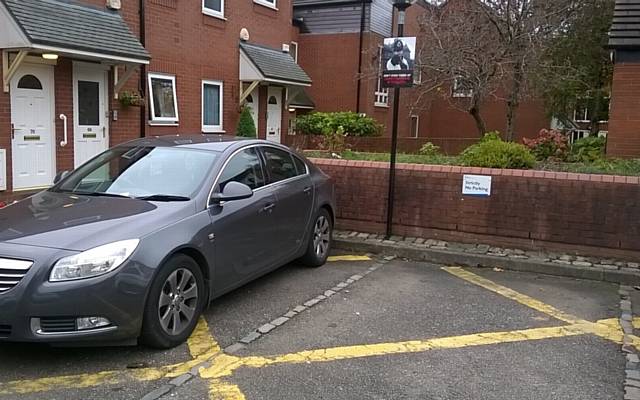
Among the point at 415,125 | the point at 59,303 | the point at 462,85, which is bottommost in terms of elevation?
the point at 59,303

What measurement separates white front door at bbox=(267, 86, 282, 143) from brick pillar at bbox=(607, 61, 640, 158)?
9563mm

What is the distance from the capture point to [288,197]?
6102 millimetres

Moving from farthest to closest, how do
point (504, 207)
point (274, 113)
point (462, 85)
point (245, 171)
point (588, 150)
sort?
point (274, 113)
point (462, 85)
point (588, 150)
point (504, 207)
point (245, 171)

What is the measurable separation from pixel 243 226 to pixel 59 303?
1.84 m

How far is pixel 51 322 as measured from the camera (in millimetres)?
3729

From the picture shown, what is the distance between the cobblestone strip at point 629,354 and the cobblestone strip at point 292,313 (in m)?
Answer: 2.55

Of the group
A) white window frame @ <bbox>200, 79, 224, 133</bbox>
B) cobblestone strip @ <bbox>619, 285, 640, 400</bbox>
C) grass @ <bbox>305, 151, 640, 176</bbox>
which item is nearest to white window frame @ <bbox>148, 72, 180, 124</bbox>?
white window frame @ <bbox>200, 79, 224, 133</bbox>

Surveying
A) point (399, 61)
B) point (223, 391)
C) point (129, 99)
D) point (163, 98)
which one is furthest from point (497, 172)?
point (163, 98)

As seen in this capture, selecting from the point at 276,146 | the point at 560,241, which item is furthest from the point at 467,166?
the point at 276,146

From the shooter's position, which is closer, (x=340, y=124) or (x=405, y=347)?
(x=405, y=347)

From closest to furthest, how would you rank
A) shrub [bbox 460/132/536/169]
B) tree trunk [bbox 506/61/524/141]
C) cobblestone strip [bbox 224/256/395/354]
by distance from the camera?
cobblestone strip [bbox 224/256/395/354] < shrub [bbox 460/132/536/169] < tree trunk [bbox 506/61/524/141]

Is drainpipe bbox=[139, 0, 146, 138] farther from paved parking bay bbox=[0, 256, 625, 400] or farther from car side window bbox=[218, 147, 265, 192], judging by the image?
paved parking bay bbox=[0, 256, 625, 400]

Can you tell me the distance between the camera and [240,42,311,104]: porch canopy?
15734mm

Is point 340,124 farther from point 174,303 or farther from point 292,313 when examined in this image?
point 174,303
